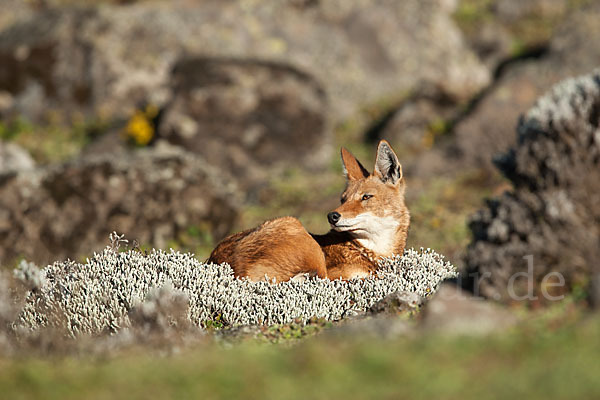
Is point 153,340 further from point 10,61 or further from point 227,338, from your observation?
point 10,61

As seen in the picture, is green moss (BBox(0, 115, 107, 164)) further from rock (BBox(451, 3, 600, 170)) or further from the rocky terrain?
rock (BBox(451, 3, 600, 170))

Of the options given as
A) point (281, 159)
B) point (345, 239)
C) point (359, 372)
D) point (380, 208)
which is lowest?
point (359, 372)

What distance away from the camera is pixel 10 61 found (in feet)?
62.7

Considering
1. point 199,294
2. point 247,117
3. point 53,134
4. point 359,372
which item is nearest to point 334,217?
point 199,294

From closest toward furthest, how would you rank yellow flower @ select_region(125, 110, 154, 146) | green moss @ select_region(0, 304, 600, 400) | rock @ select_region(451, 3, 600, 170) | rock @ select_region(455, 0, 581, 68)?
1. green moss @ select_region(0, 304, 600, 400)
2. rock @ select_region(451, 3, 600, 170)
3. yellow flower @ select_region(125, 110, 154, 146)
4. rock @ select_region(455, 0, 581, 68)

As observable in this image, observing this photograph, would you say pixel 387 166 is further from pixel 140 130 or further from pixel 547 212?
pixel 140 130

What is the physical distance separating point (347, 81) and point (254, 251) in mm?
16297

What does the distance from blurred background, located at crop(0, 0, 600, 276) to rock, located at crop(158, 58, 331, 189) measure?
0.04 metres

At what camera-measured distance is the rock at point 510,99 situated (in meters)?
15.9

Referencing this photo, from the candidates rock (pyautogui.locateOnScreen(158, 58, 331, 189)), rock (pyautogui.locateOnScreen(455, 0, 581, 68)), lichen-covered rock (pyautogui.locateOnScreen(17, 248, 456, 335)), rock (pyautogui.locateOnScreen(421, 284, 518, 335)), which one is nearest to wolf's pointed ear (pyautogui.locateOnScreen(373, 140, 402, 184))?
lichen-covered rock (pyautogui.locateOnScreen(17, 248, 456, 335))

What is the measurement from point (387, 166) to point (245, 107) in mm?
9872

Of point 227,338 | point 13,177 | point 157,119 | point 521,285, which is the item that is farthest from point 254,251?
point 157,119

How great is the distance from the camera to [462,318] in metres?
4.11

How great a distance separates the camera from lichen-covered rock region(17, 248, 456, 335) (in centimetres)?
611
